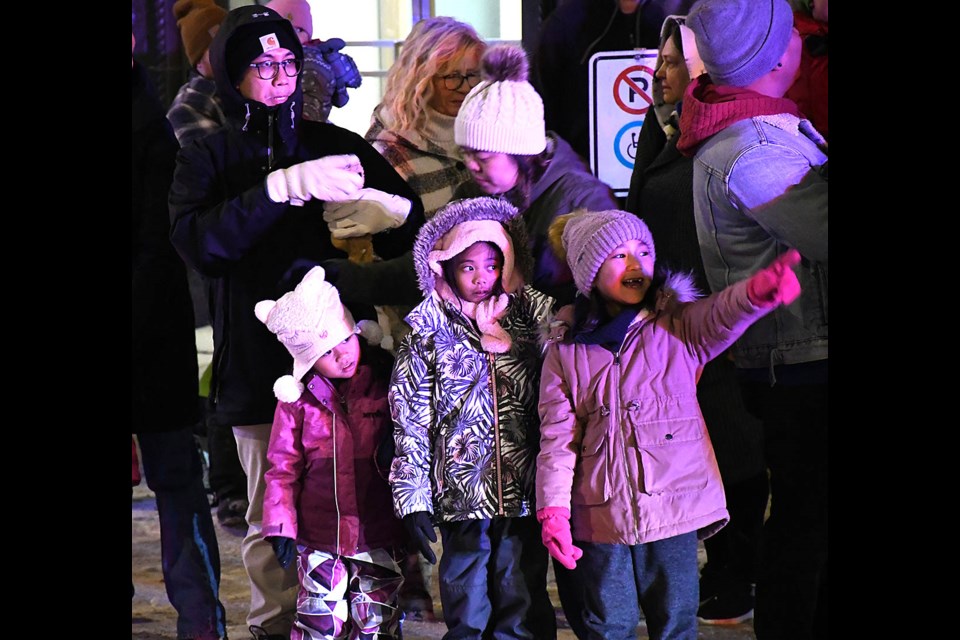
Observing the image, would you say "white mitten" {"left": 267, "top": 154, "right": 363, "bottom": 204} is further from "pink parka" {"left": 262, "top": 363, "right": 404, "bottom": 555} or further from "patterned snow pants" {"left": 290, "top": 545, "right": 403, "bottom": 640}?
"patterned snow pants" {"left": 290, "top": 545, "right": 403, "bottom": 640}

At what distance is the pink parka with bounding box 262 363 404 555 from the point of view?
A: 11.3 feet

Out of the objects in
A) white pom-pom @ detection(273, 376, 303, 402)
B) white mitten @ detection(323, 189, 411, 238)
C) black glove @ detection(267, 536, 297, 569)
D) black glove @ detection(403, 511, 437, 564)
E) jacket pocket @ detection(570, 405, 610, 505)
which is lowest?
black glove @ detection(267, 536, 297, 569)

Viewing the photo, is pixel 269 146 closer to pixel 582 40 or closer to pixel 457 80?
pixel 457 80

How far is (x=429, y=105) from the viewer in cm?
385

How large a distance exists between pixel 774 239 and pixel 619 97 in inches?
44.6

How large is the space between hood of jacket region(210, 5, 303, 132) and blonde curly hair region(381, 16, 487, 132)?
39 centimetres

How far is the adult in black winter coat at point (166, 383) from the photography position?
3.69 meters

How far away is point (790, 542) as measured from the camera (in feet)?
10.4

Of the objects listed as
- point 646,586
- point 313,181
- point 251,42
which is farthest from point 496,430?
point 251,42

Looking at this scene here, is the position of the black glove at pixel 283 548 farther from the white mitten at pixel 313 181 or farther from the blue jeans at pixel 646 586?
the white mitten at pixel 313 181

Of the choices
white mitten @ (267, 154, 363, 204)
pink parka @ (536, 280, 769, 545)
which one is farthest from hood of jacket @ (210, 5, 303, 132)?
pink parka @ (536, 280, 769, 545)

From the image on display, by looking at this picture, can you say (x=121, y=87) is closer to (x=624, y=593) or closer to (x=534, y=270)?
(x=534, y=270)

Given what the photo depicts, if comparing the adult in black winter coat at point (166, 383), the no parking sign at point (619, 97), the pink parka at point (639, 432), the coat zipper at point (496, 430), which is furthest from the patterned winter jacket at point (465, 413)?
the no parking sign at point (619, 97)

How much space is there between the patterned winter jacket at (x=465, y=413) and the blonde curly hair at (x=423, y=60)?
675mm
